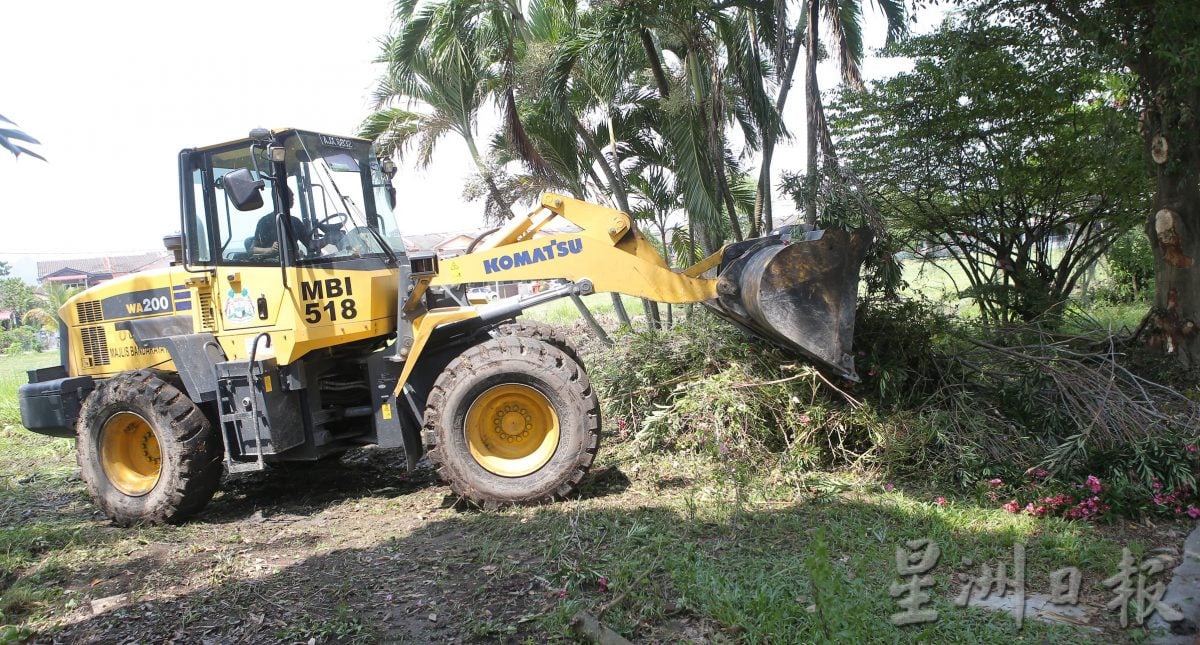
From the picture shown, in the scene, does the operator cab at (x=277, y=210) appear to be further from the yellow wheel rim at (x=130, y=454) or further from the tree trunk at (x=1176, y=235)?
the tree trunk at (x=1176, y=235)

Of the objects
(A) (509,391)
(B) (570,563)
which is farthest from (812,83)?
(B) (570,563)

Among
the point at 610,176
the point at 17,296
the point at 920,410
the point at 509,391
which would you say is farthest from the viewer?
the point at 17,296

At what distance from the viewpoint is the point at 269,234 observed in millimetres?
6074

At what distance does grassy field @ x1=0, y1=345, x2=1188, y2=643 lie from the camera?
155 inches

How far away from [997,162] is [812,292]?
6099 mm

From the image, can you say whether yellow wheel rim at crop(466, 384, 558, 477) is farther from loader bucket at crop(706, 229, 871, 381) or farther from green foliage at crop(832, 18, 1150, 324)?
green foliage at crop(832, 18, 1150, 324)

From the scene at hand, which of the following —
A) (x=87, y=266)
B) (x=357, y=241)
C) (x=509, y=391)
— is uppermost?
(x=87, y=266)

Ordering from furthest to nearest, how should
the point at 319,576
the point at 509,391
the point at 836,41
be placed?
1. the point at 836,41
2. the point at 509,391
3. the point at 319,576

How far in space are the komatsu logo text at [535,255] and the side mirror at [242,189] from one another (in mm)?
1729

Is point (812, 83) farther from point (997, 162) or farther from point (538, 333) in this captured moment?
point (538, 333)

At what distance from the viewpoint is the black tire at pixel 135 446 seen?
6.08 m

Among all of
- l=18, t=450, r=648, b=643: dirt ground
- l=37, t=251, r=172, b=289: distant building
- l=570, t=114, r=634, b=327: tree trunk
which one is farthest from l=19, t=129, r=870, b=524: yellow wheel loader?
l=37, t=251, r=172, b=289: distant building

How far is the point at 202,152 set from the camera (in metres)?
6.13

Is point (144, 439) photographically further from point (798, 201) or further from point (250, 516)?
point (798, 201)
